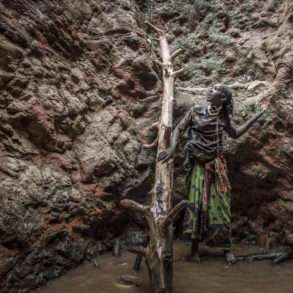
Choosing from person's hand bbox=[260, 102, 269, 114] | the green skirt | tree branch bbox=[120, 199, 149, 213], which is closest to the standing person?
the green skirt

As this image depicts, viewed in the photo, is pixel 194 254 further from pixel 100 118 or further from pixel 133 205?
pixel 100 118

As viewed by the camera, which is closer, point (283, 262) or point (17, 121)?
point (17, 121)

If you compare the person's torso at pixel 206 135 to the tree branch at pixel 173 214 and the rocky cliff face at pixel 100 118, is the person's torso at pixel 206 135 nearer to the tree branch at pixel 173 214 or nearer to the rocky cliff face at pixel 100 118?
the rocky cliff face at pixel 100 118

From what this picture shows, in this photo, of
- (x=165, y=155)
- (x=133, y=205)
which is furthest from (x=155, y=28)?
(x=133, y=205)

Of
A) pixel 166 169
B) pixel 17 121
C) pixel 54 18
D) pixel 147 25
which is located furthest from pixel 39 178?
pixel 147 25

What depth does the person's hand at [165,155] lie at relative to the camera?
3104 millimetres

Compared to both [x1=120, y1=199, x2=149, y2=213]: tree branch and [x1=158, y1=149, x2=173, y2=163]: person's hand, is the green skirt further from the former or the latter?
[x1=120, y1=199, x2=149, y2=213]: tree branch

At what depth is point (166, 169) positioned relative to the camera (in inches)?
122

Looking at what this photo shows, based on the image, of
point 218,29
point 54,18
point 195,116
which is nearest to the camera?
point 195,116

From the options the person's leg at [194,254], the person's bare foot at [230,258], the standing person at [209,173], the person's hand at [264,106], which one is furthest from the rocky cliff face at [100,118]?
the person's leg at [194,254]

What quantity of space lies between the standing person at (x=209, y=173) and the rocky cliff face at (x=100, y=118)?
2.00 feet

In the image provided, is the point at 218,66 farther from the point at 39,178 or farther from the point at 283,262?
the point at 39,178

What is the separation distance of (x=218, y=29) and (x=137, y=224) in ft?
12.1

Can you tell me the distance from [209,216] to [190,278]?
720mm
